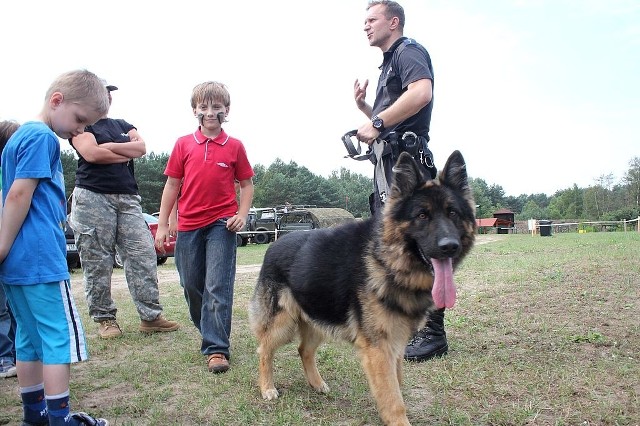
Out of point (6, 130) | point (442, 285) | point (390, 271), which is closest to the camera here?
point (442, 285)

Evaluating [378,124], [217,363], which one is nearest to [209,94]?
[378,124]

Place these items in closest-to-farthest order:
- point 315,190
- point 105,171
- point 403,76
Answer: point 403,76, point 105,171, point 315,190

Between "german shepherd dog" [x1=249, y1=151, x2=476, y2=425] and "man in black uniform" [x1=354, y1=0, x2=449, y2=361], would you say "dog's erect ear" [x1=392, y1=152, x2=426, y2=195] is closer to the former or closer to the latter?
"german shepherd dog" [x1=249, y1=151, x2=476, y2=425]

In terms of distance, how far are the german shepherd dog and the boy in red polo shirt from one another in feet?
3.47

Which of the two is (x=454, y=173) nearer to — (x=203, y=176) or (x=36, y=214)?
(x=203, y=176)

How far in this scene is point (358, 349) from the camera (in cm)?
338

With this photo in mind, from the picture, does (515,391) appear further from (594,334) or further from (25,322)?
(25,322)

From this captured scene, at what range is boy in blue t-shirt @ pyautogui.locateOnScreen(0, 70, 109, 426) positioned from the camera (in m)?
2.76

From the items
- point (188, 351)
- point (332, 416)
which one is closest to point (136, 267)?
point (188, 351)

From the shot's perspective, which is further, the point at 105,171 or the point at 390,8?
the point at 105,171

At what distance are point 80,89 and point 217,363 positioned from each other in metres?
2.60

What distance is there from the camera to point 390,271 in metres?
3.34

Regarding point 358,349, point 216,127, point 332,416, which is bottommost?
point 332,416

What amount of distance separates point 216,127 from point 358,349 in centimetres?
263
